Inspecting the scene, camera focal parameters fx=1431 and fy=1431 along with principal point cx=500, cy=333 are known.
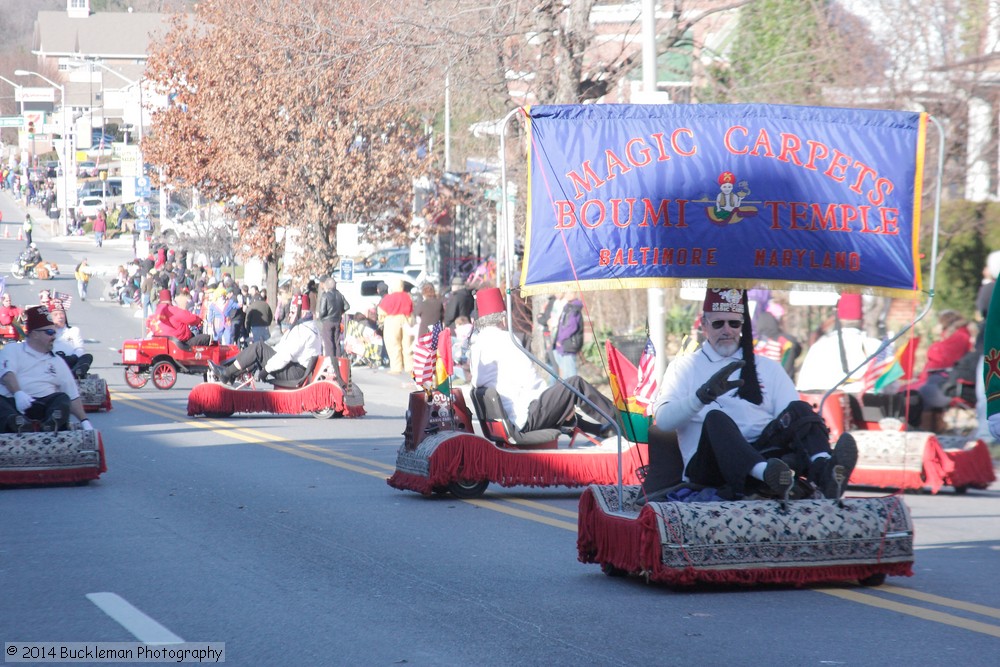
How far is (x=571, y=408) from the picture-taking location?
12.6 m

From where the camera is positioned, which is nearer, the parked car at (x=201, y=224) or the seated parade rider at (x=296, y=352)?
the seated parade rider at (x=296, y=352)

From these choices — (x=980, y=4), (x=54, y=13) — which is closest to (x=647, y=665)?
(x=980, y=4)

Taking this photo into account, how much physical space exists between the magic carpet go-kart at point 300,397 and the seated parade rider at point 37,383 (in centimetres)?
701

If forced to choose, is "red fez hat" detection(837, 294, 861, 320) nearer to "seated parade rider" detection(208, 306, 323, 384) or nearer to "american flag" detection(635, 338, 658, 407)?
"american flag" detection(635, 338, 658, 407)

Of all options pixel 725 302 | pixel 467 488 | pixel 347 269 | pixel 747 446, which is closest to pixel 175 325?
pixel 347 269

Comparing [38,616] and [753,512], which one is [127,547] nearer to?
[38,616]

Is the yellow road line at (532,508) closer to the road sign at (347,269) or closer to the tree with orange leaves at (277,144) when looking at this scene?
the road sign at (347,269)

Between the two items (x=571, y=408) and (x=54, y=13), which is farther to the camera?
(x=54, y=13)

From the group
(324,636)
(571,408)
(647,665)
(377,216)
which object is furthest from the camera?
(377,216)

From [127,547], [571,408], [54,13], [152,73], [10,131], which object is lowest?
[127,547]

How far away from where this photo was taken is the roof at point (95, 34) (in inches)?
5172

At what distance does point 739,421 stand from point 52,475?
298 inches

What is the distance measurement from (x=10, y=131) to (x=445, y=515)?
13603 cm

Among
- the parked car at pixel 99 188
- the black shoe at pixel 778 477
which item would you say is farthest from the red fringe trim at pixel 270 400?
the parked car at pixel 99 188
